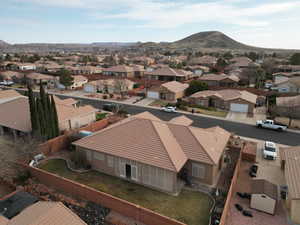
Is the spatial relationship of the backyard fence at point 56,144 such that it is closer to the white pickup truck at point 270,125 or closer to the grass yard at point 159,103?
the grass yard at point 159,103

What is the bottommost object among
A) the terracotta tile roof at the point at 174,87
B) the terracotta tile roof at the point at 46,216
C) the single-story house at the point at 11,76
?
the terracotta tile roof at the point at 46,216

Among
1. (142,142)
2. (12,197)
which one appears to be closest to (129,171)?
(142,142)

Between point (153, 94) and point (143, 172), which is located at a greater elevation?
point (153, 94)

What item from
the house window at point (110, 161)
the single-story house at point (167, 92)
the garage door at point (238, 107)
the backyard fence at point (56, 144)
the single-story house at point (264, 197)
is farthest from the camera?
the single-story house at point (167, 92)

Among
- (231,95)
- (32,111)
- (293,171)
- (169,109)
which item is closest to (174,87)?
(169,109)

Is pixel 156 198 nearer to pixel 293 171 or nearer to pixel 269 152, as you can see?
pixel 293 171

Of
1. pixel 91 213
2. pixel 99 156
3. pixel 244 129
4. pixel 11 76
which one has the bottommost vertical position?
pixel 91 213

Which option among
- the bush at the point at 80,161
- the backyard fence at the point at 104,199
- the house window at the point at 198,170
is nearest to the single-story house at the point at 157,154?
the house window at the point at 198,170
